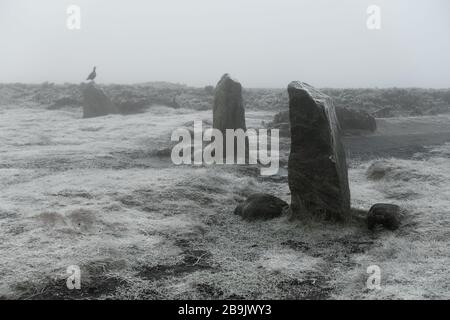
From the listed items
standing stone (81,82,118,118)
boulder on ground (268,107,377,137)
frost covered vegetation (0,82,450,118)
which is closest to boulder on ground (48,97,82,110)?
frost covered vegetation (0,82,450,118)

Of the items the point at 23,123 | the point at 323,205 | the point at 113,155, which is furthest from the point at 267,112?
the point at 323,205

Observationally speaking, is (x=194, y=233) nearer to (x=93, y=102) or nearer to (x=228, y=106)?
(x=228, y=106)

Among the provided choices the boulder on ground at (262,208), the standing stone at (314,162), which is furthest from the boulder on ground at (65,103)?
the standing stone at (314,162)

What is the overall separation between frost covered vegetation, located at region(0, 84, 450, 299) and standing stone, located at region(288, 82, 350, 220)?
423 millimetres

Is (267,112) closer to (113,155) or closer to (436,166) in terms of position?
(113,155)

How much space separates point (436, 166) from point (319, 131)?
732 centimetres

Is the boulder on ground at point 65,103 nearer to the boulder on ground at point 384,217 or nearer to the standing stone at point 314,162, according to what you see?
the standing stone at point 314,162

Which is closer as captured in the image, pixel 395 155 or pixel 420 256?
pixel 420 256

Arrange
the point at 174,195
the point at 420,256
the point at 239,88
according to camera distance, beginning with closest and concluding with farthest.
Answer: the point at 420,256 < the point at 174,195 < the point at 239,88

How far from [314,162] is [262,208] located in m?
1.59

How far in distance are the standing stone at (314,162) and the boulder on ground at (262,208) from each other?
49cm

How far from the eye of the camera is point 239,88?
1905cm

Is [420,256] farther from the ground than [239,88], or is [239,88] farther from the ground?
[239,88]

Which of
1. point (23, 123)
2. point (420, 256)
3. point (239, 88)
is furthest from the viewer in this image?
point (23, 123)
